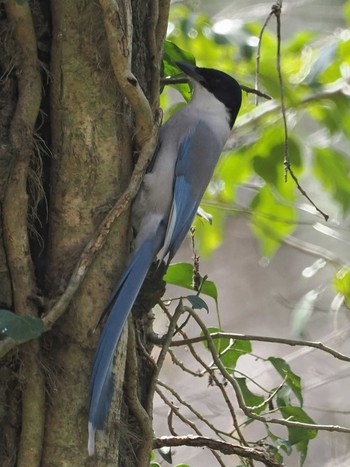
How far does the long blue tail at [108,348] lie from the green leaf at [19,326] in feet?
0.39

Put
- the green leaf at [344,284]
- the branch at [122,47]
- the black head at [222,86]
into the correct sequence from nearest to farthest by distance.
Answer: the branch at [122,47]
the black head at [222,86]
the green leaf at [344,284]

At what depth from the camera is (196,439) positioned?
5.92 feet

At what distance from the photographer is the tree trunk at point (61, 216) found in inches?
59.9

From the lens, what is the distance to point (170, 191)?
6.78ft

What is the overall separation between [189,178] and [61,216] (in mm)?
583

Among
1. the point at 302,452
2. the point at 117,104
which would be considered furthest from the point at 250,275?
the point at 117,104

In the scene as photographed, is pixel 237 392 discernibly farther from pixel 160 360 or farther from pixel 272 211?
pixel 272 211

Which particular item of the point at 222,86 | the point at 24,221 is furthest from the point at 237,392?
the point at 222,86

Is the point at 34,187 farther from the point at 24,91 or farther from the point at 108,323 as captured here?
the point at 108,323

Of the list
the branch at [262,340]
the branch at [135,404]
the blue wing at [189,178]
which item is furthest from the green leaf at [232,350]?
the branch at [135,404]

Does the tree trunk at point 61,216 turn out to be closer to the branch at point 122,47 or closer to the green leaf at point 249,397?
the branch at point 122,47

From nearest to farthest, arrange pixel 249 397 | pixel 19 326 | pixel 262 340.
Result: pixel 19 326
pixel 262 340
pixel 249 397

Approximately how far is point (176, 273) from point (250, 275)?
3699 mm

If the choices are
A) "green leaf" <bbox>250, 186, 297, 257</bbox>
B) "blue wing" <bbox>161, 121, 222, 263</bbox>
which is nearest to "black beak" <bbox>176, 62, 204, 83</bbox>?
"blue wing" <bbox>161, 121, 222, 263</bbox>
